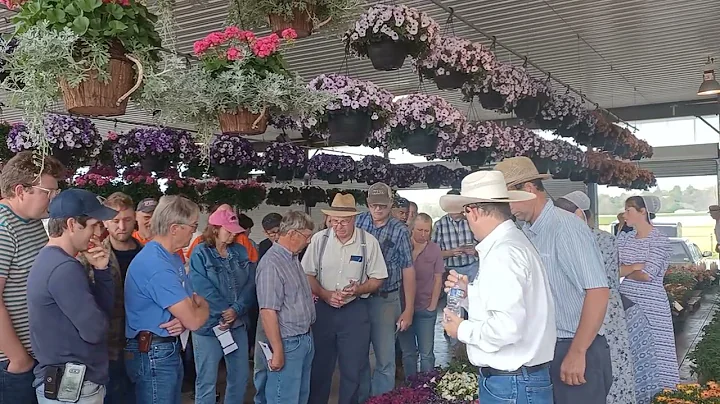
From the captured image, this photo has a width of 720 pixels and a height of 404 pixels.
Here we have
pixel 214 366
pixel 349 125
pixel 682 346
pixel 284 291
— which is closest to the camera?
pixel 284 291

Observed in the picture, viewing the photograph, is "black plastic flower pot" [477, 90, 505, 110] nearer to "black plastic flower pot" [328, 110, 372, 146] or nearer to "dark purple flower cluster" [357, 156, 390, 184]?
"black plastic flower pot" [328, 110, 372, 146]

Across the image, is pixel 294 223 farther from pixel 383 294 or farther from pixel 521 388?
pixel 521 388

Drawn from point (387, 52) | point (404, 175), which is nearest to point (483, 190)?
point (387, 52)

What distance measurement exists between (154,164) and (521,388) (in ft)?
16.7

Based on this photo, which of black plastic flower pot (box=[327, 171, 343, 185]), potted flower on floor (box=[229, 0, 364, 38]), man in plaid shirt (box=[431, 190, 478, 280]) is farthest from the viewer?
black plastic flower pot (box=[327, 171, 343, 185])

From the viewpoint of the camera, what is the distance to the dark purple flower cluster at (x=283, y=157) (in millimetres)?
7547

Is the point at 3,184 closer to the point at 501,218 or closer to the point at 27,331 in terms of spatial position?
the point at 27,331

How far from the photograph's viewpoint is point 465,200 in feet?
8.52

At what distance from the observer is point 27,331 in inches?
106

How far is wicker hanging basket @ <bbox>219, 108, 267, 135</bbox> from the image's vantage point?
2885 mm

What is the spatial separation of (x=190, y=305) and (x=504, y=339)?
4.74 ft

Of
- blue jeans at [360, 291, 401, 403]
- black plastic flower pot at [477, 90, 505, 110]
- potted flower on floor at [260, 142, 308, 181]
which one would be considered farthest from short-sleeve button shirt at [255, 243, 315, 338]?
potted flower on floor at [260, 142, 308, 181]

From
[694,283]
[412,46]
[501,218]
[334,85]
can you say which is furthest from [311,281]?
[694,283]

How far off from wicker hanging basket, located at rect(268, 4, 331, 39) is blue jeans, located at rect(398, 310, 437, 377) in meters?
2.85
